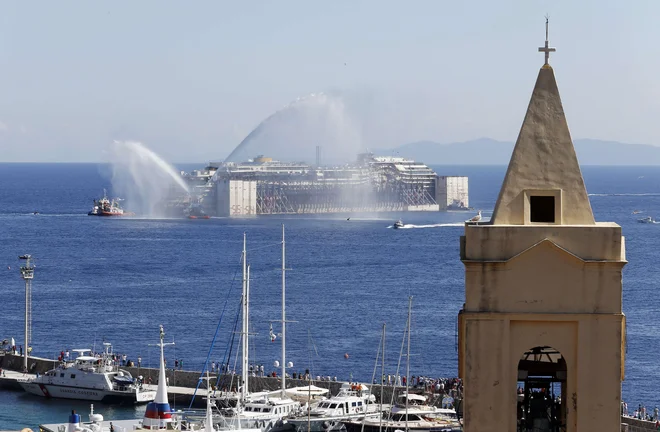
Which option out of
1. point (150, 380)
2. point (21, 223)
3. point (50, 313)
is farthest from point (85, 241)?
point (150, 380)

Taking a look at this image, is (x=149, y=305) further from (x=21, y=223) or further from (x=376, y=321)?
(x=21, y=223)

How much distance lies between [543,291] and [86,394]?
4149 cm

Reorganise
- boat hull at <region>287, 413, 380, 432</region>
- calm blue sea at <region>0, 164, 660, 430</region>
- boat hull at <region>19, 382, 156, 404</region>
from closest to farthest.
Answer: boat hull at <region>287, 413, 380, 432</region> < boat hull at <region>19, 382, 156, 404</region> < calm blue sea at <region>0, 164, 660, 430</region>

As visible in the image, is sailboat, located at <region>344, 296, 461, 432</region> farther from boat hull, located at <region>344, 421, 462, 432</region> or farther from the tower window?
the tower window

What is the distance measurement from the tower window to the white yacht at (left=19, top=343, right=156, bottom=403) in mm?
39835

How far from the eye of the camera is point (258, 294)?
274 feet

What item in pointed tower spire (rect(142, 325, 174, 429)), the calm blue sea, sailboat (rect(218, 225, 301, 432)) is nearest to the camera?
pointed tower spire (rect(142, 325, 174, 429))

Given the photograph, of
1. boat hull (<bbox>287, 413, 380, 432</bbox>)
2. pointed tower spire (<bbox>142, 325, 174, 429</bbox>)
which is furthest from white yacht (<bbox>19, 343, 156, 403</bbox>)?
pointed tower spire (<bbox>142, 325, 174, 429</bbox>)

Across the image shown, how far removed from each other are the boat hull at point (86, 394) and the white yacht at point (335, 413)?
857 cm

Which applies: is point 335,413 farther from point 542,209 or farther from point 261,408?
point 542,209

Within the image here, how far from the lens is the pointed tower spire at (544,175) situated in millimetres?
10383

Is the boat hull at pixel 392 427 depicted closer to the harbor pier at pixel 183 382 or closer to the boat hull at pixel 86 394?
the harbor pier at pixel 183 382

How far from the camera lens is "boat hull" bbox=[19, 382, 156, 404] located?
49.1 m

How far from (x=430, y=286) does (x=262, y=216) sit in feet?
333
